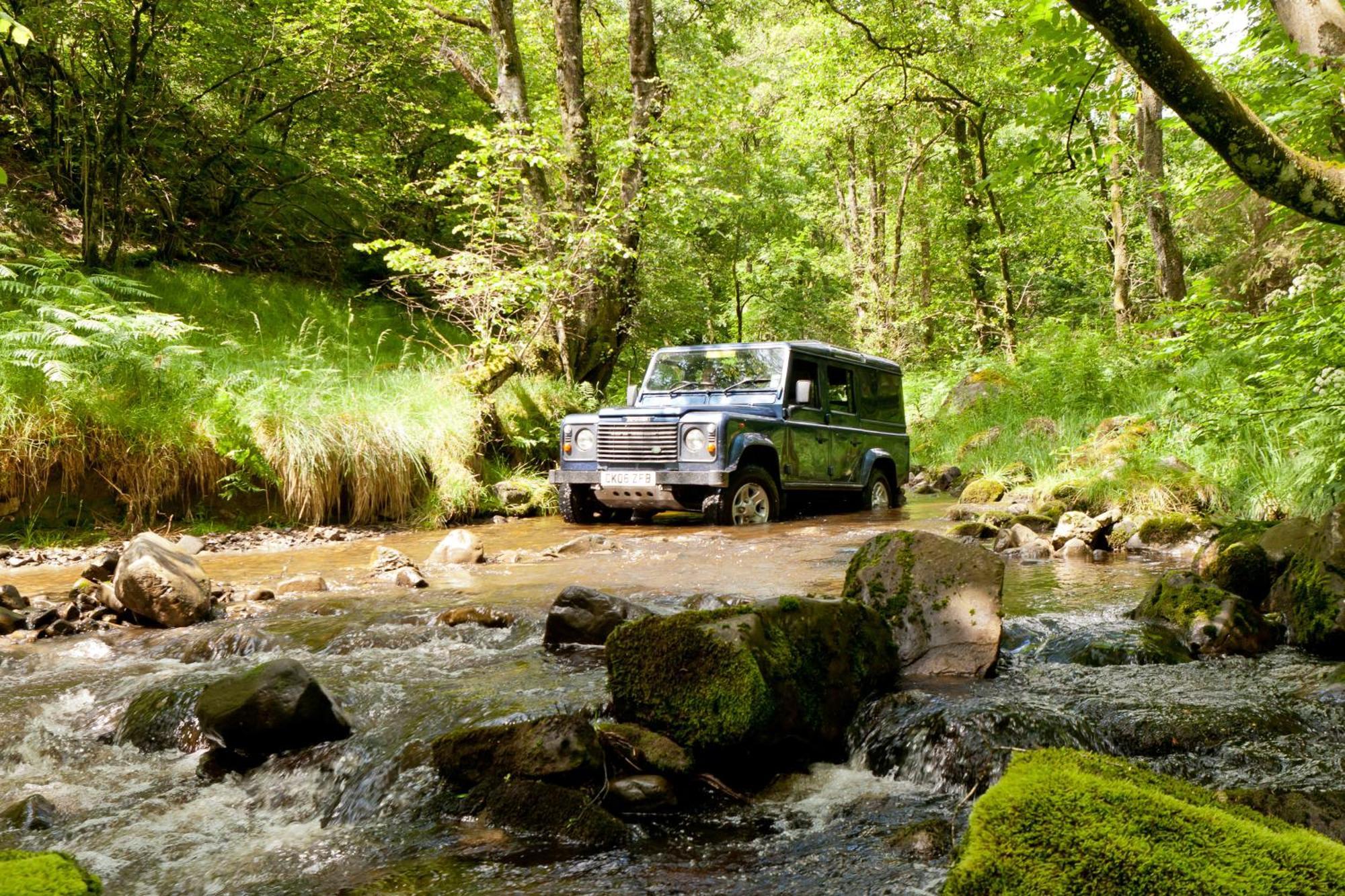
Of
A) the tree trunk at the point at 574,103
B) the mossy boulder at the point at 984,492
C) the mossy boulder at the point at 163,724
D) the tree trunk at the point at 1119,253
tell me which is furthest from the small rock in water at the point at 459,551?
the tree trunk at the point at 1119,253

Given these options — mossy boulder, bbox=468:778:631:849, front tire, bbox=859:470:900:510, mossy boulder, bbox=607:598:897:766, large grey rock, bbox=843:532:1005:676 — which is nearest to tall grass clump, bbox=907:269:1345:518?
front tire, bbox=859:470:900:510

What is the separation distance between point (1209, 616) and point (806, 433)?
247 inches

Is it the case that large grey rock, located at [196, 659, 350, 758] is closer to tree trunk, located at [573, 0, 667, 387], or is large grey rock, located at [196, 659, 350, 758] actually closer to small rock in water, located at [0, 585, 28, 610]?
small rock in water, located at [0, 585, 28, 610]

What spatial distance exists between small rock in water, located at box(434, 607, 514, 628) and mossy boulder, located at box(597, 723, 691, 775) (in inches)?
81.8

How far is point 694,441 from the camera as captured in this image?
936 cm

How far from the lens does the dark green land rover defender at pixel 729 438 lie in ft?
31.0

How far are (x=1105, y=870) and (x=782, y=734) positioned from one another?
1.81m

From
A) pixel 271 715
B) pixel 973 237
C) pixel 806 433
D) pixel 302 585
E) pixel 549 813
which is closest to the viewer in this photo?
pixel 549 813

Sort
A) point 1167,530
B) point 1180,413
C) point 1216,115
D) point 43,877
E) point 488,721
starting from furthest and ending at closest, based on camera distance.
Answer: point 1167,530
point 1180,413
point 488,721
point 1216,115
point 43,877

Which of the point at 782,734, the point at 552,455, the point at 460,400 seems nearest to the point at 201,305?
the point at 460,400

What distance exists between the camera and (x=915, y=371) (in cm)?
2473

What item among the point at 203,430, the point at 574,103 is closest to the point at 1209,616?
the point at 203,430

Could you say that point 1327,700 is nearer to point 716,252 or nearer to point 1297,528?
point 1297,528

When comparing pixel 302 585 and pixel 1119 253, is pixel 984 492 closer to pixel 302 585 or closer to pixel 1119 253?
pixel 1119 253
